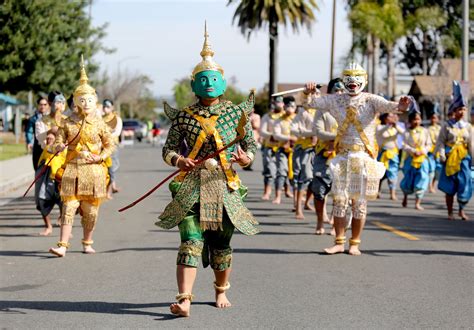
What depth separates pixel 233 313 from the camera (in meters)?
7.54

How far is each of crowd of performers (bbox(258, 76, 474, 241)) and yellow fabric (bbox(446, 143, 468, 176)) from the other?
0.05 ft

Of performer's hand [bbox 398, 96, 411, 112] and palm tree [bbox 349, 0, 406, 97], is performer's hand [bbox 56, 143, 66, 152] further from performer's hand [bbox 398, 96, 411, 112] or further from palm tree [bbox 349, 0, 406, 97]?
palm tree [bbox 349, 0, 406, 97]

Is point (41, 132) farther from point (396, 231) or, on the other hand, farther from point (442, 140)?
point (442, 140)

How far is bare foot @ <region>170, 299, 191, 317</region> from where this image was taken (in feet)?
23.9

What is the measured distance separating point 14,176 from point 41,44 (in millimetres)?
13916

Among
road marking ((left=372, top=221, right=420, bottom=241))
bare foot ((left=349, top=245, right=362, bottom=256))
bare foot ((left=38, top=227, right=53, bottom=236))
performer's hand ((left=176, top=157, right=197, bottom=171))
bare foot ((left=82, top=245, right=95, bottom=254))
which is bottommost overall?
bare foot ((left=38, top=227, right=53, bottom=236))

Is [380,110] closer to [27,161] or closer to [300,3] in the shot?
[27,161]

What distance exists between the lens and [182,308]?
23.8 feet

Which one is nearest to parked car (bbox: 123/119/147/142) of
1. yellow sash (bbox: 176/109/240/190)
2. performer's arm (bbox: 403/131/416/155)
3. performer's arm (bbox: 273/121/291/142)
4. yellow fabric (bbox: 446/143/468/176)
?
performer's arm (bbox: 403/131/416/155)

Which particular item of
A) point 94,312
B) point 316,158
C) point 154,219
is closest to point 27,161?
point 154,219

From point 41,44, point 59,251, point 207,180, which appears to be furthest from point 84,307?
point 41,44

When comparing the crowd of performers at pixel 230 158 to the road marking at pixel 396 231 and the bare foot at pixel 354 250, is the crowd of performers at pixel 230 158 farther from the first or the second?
the road marking at pixel 396 231

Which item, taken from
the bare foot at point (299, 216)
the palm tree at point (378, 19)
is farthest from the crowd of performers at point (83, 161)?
the palm tree at point (378, 19)

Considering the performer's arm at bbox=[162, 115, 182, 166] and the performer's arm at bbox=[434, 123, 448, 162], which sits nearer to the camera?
the performer's arm at bbox=[162, 115, 182, 166]
